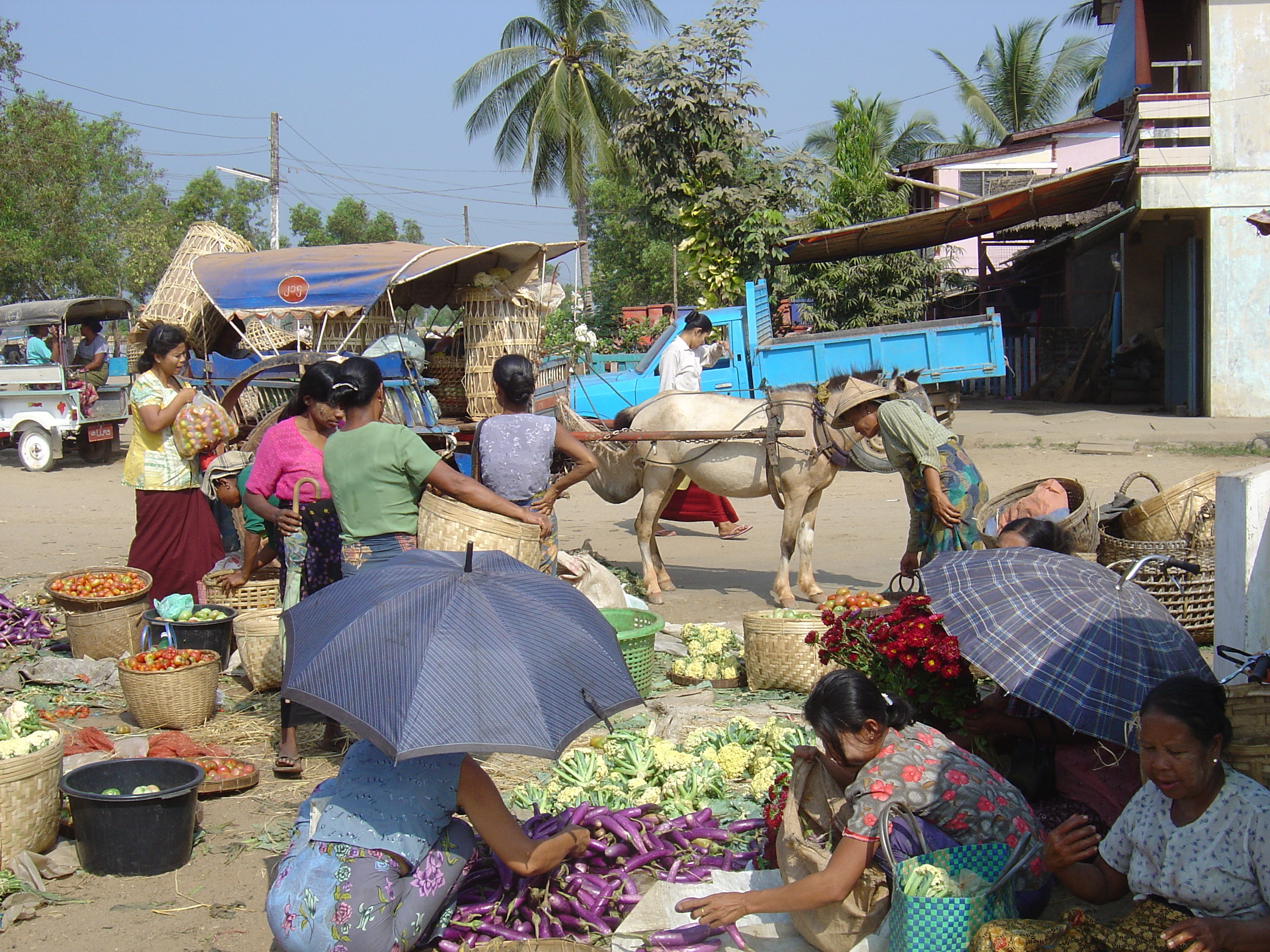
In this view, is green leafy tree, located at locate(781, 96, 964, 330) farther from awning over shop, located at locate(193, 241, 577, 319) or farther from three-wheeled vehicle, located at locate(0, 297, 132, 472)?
three-wheeled vehicle, located at locate(0, 297, 132, 472)

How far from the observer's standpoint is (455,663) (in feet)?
9.57

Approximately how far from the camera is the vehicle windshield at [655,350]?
41.3ft

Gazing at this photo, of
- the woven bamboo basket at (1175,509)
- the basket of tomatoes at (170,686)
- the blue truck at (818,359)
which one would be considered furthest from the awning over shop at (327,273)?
the woven bamboo basket at (1175,509)

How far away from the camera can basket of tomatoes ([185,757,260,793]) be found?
187 inches

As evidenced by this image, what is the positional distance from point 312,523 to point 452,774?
2266 millimetres

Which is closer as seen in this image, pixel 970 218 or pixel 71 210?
pixel 970 218

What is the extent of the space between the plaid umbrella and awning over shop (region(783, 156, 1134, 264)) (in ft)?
46.3

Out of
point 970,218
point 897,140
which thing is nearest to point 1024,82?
point 897,140

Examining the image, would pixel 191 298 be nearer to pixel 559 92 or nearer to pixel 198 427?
pixel 198 427

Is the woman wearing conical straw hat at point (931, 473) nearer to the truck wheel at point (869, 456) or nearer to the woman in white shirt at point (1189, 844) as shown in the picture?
the truck wheel at point (869, 456)

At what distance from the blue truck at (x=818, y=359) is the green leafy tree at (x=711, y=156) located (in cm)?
451

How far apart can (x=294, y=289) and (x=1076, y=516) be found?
7.73 metres

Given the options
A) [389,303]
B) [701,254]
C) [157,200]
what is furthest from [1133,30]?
→ [157,200]

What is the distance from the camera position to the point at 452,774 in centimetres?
310
